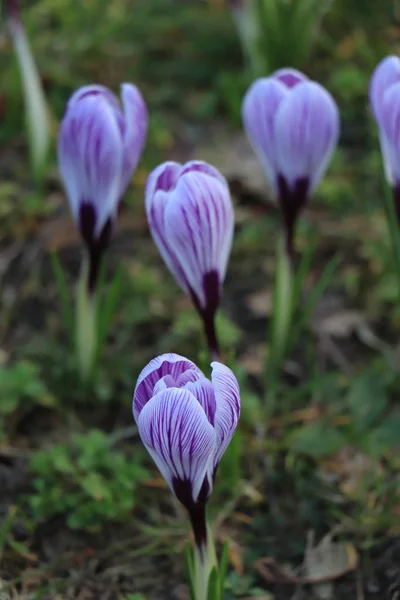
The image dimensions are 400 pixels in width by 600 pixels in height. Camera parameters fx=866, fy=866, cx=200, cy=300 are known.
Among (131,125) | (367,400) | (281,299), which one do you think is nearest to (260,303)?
(281,299)

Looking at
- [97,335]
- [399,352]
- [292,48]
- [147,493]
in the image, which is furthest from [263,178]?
[147,493]

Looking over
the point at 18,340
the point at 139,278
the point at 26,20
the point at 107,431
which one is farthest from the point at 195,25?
A: the point at 107,431

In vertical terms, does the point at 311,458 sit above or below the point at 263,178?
below

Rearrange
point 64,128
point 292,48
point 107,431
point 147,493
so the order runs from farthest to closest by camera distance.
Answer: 1. point 292,48
2. point 107,431
3. point 147,493
4. point 64,128

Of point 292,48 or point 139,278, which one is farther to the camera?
point 292,48

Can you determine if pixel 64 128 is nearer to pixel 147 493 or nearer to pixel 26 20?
pixel 147 493

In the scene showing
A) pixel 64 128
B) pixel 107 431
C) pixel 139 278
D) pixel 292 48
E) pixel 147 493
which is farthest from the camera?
pixel 292 48

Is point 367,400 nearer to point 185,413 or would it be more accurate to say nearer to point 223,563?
point 223,563

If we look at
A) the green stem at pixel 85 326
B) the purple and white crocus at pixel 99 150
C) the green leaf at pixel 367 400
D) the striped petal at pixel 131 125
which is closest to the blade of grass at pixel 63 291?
the green stem at pixel 85 326

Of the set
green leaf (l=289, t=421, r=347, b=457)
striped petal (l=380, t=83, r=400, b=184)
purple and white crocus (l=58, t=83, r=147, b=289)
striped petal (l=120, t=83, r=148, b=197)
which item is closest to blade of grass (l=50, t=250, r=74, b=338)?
purple and white crocus (l=58, t=83, r=147, b=289)

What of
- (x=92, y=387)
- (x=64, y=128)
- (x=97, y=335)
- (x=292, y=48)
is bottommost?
(x=92, y=387)
